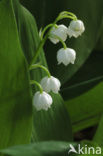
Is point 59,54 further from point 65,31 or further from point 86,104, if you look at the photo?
point 86,104

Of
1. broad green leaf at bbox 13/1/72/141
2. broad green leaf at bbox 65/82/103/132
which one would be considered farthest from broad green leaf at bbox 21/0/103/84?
broad green leaf at bbox 13/1/72/141

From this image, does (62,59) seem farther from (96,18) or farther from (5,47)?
(96,18)

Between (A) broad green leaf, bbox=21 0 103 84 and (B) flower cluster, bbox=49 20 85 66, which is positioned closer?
(B) flower cluster, bbox=49 20 85 66

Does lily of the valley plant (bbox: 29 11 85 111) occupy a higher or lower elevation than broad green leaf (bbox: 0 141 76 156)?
higher

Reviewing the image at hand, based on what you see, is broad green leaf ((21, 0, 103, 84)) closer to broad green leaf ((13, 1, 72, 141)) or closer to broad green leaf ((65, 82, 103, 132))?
broad green leaf ((65, 82, 103, 132))

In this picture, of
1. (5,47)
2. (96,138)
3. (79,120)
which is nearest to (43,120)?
(96,138)

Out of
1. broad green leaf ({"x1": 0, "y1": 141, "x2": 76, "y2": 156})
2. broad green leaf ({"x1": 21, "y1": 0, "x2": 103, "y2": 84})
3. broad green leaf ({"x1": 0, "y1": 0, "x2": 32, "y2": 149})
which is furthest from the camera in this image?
broad green leaf ({"x1": 21, "y1": 0, "x2": 103, "y2": 84})
